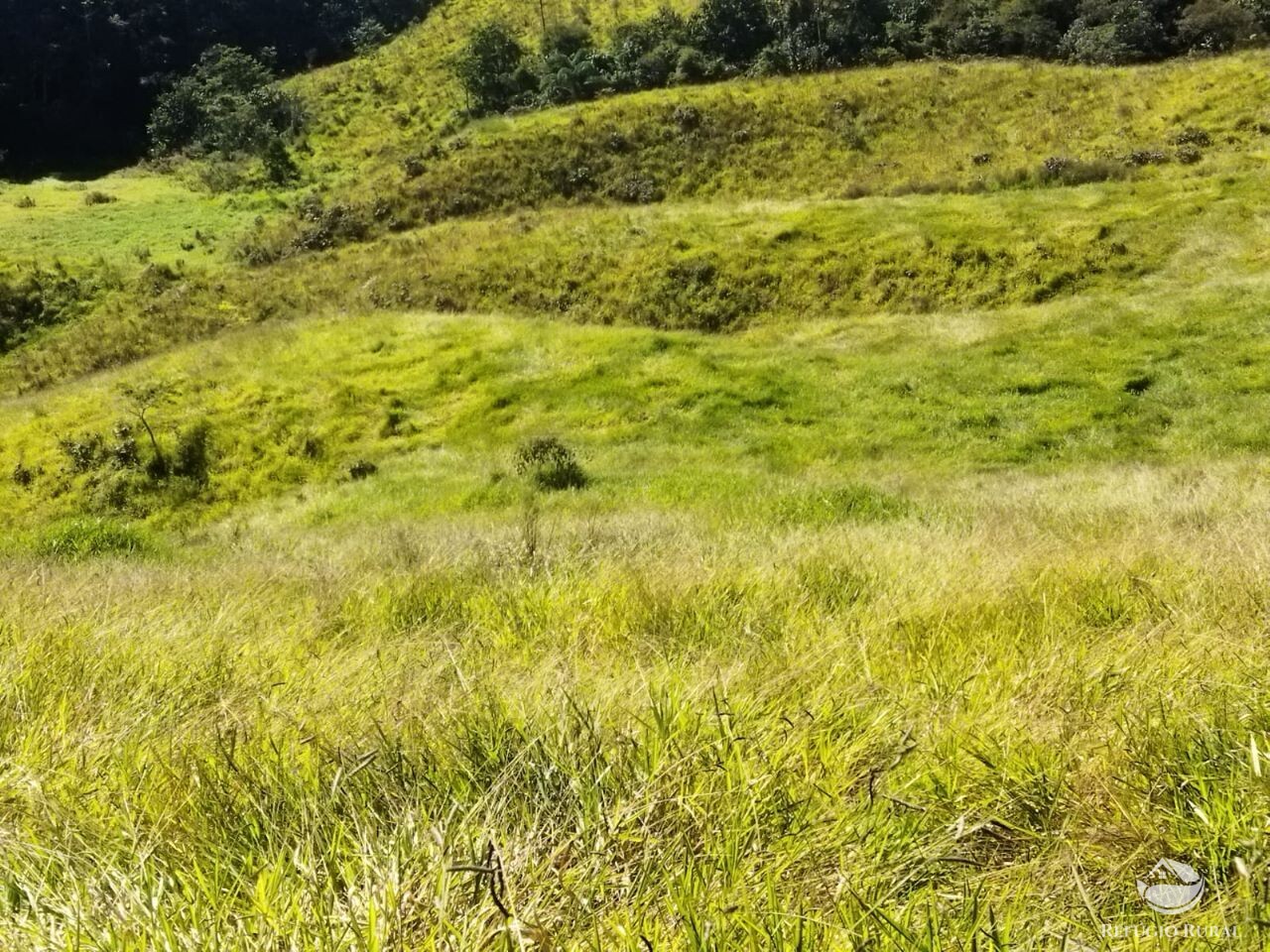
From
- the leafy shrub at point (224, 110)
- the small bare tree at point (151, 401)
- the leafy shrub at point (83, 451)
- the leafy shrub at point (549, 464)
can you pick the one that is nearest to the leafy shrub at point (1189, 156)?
the leafy shrub at point (549, 464)

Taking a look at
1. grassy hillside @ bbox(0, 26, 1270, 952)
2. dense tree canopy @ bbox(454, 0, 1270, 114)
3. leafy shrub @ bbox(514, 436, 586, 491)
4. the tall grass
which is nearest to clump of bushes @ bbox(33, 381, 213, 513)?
grassy hillside @ bbox(0, 26, 1270, 952)

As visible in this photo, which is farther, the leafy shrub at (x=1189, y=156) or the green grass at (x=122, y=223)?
the green grass at (x=122, y=223)

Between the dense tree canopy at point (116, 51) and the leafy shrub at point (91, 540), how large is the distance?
2976 inches

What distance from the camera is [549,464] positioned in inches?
560

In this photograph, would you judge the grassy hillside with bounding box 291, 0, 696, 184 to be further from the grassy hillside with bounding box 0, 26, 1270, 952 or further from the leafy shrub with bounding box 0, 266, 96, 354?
the grassy hillside with bounding box 0, 26, 1270, 952

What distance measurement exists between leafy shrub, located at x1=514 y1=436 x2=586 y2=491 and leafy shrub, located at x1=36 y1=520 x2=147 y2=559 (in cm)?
637

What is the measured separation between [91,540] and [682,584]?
1112 cm

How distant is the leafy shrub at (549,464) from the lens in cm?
1376

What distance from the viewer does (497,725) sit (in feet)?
7.25

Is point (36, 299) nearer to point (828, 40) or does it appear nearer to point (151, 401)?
point (151, 401)

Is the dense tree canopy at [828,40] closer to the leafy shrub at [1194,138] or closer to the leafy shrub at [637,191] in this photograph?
the leafy shrub at [1194,138]

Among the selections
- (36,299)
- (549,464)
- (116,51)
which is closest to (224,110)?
(116,51)

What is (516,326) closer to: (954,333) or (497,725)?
(954,333)

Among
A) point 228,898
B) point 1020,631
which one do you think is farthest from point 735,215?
point 228,898
